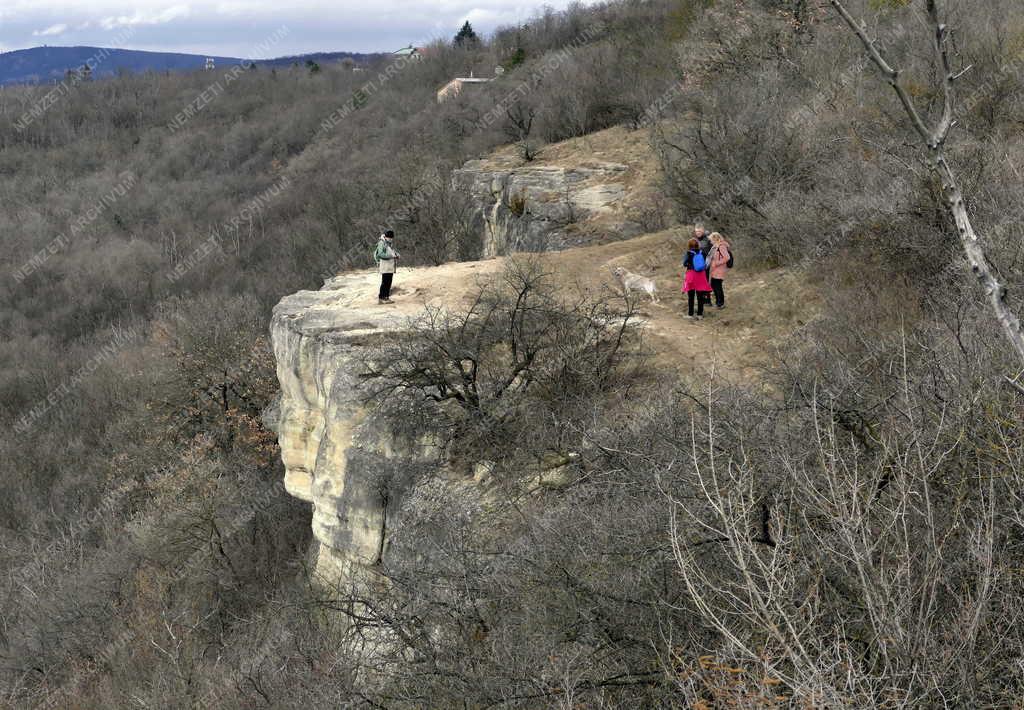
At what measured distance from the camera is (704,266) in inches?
442

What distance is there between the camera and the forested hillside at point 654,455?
4.33 meters

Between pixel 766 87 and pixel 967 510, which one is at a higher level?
pixel 766 87

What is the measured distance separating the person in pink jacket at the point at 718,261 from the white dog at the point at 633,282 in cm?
112

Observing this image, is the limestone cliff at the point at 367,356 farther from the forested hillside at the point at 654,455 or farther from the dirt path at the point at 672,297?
the forested hillside at the point at 654,455

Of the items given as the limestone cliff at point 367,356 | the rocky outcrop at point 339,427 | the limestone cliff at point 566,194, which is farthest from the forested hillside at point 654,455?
the rocky outcrop at point 339,427

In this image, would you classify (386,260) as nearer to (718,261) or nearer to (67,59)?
(718,261)

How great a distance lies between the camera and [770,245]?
1248cm

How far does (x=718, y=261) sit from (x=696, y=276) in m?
0.36

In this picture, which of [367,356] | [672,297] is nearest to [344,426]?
[367,356]

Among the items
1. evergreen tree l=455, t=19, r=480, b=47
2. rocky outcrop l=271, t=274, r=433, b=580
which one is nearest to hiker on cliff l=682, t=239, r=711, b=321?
rocky outcrop l=271, t=274, r=433, b=580

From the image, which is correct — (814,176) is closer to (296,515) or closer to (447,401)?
(447,401)

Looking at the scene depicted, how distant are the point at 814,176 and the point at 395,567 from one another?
8.39 m

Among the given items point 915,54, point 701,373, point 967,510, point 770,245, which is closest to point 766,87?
point 915,54

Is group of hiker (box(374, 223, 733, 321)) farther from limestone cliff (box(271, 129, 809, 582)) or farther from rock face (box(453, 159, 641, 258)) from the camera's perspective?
rock face (box(453, 159, 641, 258))
